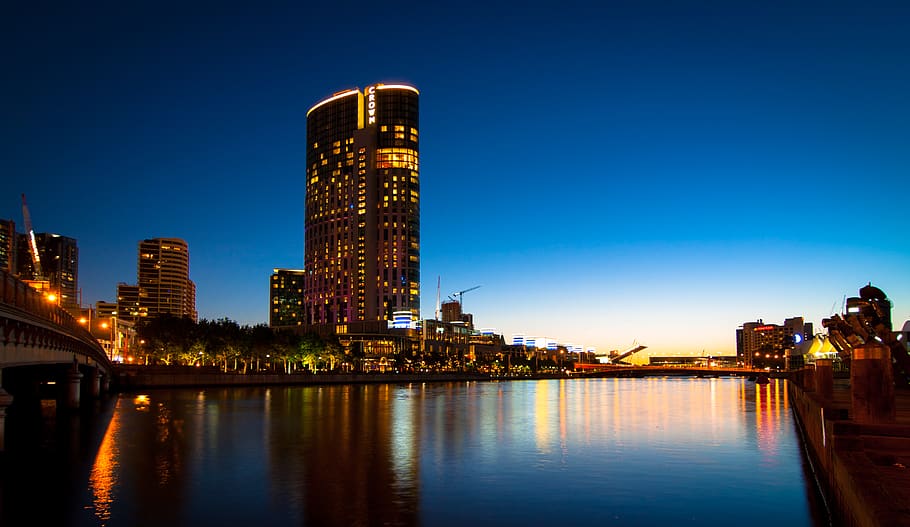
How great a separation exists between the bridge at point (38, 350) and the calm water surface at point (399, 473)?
5257 millimetres

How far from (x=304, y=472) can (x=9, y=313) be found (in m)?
15.6

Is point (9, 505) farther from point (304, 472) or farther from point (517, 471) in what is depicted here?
point (517, 471)

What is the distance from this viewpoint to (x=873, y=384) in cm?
2491

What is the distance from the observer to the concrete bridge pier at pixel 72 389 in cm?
7406

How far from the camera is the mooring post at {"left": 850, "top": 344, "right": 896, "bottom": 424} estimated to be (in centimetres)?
2455

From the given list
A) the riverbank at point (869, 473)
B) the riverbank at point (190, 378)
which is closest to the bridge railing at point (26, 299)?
the riverbank at point (869, 473)

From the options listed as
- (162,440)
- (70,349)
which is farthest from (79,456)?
(70,349)

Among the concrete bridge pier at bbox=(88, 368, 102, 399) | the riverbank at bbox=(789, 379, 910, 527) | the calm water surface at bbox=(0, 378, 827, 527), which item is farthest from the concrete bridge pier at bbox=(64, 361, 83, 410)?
the riverbank at bbox=(789, 379, 910, 527)

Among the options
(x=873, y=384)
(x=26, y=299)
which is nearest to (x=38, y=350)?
(x=26, y=299)

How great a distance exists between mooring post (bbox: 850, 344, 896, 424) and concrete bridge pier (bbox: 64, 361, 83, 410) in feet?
229

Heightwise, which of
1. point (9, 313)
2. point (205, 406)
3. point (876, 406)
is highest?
point (9, 313)

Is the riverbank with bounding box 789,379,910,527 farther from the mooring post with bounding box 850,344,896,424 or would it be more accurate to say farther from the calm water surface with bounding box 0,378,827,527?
the calm water surface with bounding box 0,378,827,527

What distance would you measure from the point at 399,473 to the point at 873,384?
20730mm

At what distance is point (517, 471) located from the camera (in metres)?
37.8
